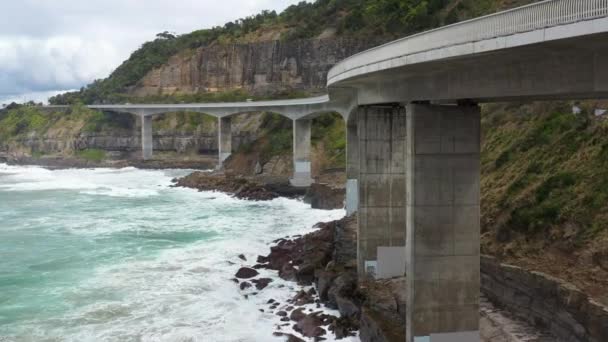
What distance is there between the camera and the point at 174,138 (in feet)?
298

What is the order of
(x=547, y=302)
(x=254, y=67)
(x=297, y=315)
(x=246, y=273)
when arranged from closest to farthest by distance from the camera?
(x=547, y=302) → (x=297, y=315) → (x=246, y=273) → (x=254, y=67)

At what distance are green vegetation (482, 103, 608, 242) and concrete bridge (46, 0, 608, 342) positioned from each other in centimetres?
467

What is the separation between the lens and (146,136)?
89.2 meters

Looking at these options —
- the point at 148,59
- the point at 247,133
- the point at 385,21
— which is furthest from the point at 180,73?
the point at 385,21

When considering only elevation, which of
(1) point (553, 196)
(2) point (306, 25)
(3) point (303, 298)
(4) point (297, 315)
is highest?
(2) point (306, 25)

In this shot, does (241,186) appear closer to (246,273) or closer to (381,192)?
(246,273)

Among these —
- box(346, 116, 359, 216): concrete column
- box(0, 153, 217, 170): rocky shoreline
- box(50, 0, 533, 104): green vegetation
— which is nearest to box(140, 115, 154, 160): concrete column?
box(0, 153, 217, 170): rocky shoreline

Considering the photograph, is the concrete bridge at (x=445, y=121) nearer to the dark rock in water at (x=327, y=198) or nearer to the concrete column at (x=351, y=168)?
the concrete column at (x=351, y=168)

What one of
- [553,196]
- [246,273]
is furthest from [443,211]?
[246,273]

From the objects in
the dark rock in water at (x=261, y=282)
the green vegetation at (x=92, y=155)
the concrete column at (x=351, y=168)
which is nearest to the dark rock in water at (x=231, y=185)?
the concrete column at (x=351, y=168)

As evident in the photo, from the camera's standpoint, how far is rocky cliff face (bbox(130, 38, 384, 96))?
269ft

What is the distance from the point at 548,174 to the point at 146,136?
7489 centimetres

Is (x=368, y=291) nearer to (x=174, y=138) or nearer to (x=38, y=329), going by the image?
(x=38, y=329)

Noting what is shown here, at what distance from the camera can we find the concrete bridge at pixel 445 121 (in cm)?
1096
